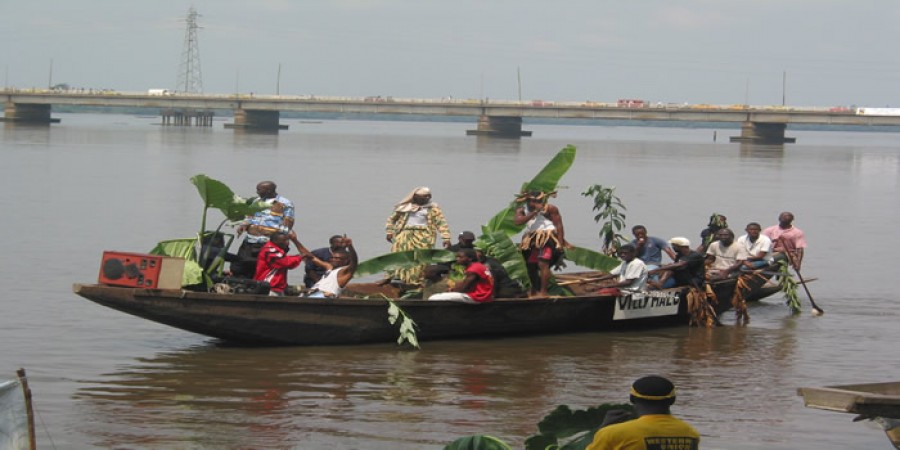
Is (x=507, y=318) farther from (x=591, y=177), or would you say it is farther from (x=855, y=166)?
(x=855, y=166)

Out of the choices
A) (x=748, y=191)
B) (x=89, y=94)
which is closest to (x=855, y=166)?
(x=748, y=191)

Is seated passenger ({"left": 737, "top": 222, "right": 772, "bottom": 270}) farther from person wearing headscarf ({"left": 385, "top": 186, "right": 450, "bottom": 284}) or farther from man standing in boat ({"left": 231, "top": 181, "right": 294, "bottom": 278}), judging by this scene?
man standing in boat ({"left": 231, "top": 181, "right": 294, "bottom": 278})

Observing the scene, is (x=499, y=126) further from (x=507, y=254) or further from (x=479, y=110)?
(x=507, y=254)

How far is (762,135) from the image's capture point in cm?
10725

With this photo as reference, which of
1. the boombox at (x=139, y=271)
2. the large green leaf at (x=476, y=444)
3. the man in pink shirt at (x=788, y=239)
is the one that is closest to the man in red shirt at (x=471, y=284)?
the boombox at (x=139, y=271)

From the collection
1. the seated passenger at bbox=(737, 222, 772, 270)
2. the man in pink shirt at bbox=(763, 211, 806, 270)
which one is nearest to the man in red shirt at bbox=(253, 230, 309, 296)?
the seated passenger at bbox=(737, 222, 772, 270)

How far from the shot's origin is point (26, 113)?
114 m

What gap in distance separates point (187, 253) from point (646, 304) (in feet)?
17.7

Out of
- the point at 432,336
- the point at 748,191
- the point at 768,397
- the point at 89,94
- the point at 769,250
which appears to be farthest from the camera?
the point at 89,94

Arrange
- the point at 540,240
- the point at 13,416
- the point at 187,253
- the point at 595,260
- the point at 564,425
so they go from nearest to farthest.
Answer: the point at 13,416
the point at 564,425
the point at 187,253
the point at 540,240
the point at 595,260

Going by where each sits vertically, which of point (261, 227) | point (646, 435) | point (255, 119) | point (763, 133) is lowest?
point (646, 435)

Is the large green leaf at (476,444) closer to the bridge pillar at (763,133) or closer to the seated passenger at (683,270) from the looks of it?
the seated passenger at (683,270)

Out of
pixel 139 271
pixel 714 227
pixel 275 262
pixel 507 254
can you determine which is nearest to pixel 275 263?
pixel 275 262

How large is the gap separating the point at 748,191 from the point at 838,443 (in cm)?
3468
